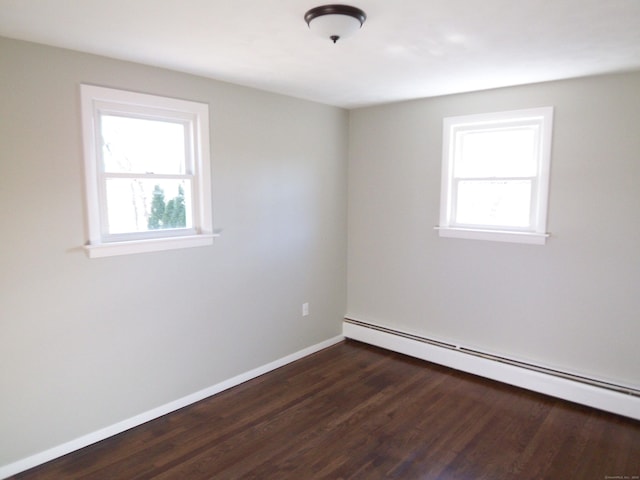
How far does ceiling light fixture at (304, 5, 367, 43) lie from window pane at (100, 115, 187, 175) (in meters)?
1.46

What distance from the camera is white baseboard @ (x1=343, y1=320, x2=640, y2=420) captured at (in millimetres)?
2869

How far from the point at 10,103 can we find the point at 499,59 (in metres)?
2.83

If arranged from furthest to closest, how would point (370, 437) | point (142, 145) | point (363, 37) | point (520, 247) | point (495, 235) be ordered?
point (495, 235), point (520, 247), point (142, 145), point (370, 437), point (363, 37)

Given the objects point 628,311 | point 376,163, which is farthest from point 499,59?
point 628,311

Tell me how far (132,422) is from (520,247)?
3197 millimetres

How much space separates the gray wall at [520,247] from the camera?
9.30ft

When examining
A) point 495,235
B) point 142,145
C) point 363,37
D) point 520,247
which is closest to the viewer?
point 363,37

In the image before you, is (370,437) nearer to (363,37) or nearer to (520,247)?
(520,247)

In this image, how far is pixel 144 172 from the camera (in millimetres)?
2779

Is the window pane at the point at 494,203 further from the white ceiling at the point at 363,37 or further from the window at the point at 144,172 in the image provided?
the window at the point at 144,172

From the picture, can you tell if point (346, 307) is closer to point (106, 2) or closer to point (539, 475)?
point (539, 475)

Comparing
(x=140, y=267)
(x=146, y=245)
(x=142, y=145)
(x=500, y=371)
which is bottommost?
(x=500, y=371)

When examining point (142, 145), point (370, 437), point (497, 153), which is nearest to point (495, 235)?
point (497, 153)

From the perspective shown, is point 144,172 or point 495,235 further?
point 495,235
